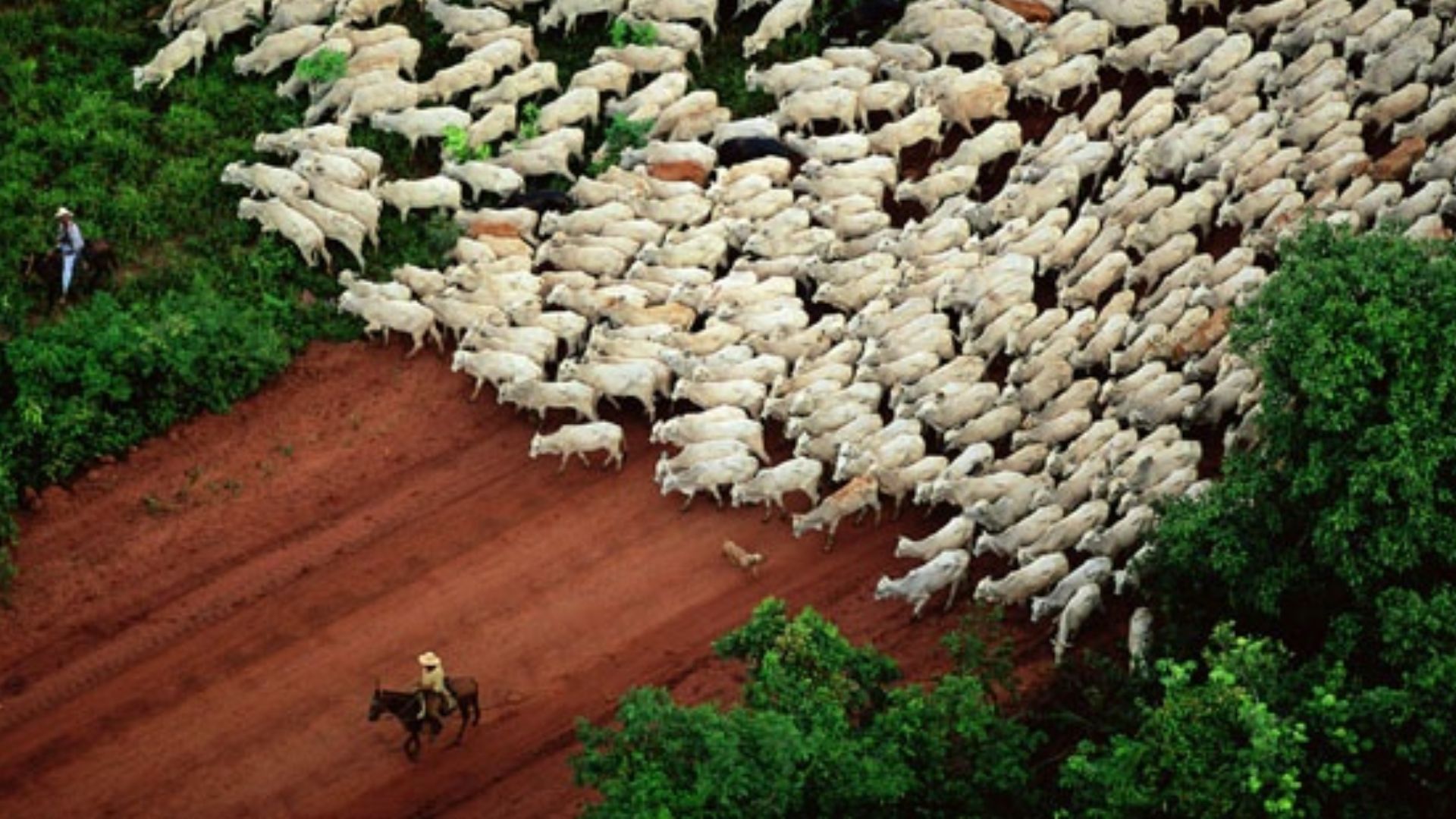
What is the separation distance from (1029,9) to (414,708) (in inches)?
521

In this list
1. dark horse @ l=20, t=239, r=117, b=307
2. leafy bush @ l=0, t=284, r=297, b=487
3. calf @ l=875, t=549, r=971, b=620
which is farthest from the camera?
dark horse @ l=20, t=239, r=117, b=307

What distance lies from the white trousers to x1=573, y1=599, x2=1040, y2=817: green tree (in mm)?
10607

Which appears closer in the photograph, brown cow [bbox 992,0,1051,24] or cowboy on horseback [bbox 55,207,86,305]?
cowboy on horseback [bbox 55,207,86,305]

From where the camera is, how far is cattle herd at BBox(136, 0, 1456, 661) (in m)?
22.4

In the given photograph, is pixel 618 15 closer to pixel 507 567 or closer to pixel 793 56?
pixel 793 56

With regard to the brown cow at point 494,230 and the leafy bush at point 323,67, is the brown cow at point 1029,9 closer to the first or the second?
the brown cow at point 494,230

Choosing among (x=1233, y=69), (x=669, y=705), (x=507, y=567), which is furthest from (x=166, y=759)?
(x=1233, y=69)

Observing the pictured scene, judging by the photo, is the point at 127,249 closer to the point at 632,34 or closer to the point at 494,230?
the point at 494,230

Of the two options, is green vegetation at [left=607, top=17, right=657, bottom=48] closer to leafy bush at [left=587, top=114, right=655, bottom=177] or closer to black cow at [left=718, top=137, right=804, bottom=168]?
leafy bush at [left=587, top=114, right=655, bottom=177]

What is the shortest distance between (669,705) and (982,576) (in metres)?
5.69

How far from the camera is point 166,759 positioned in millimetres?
20438

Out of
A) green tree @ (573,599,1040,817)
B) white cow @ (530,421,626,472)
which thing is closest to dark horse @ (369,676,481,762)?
green tree @ (573,599,1040,817)

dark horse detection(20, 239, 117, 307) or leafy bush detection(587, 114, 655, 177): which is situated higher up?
leafy bush detection(587, 114, 655, 177)

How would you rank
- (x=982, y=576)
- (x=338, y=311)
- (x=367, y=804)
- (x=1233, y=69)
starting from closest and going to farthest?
1. (x=367, y=804)
2. (x=982, y=576)
3. (x=338, y=311)
4. (x=1233, y=69)
